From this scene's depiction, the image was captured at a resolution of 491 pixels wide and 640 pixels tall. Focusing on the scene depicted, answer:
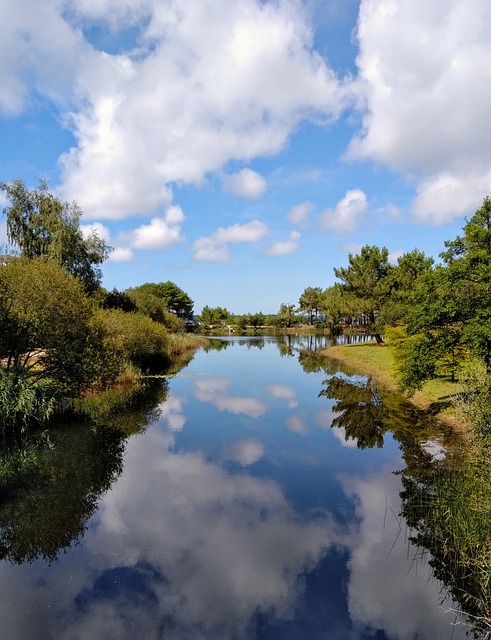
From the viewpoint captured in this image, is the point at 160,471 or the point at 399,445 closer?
the point at 160,471

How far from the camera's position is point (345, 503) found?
1507 centimetres

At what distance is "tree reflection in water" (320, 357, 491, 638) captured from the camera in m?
9.77

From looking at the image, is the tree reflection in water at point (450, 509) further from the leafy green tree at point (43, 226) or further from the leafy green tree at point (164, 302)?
the leafy green tree at point (164, 302)

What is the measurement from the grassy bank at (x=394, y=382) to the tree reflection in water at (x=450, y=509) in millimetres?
1253

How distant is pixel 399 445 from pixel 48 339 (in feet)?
67.6

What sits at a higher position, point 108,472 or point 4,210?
point 4,210

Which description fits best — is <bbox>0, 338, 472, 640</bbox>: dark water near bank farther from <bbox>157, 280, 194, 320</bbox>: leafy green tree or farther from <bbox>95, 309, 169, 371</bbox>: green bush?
<bbox>157, 280, 194, 320</bbox>: leafy green tree

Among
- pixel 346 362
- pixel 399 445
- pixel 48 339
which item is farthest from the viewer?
pixel 346 362

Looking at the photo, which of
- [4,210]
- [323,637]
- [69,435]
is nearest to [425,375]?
[323,637]

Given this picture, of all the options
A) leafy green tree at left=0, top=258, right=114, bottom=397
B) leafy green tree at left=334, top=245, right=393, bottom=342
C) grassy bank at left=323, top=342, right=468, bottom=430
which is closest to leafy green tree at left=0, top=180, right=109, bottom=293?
leafy green tree at left=0, top=258, right=114, bottom=397

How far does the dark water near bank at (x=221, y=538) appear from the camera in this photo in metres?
9.25

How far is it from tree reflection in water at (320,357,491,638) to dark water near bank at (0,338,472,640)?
313 millimetres

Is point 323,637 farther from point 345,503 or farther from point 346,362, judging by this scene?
point 346,362

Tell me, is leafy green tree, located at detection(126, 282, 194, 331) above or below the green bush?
above
